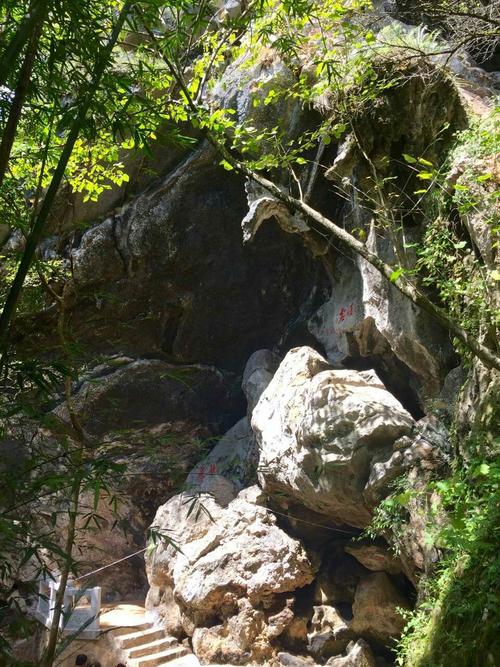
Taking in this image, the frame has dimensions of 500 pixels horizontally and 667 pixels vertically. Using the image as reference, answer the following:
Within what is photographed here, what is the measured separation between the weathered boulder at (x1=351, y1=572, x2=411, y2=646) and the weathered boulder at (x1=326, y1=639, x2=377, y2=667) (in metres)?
0.17

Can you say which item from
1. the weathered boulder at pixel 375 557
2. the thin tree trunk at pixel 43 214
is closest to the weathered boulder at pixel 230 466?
the weathered boulder at pixel 375 557

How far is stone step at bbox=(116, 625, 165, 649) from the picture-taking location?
796cm

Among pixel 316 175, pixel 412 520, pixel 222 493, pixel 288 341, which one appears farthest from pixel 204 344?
pixel 412 520

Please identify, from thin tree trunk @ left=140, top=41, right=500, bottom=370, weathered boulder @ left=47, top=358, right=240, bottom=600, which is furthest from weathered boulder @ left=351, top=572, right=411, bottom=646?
weathered boulder @ left=47, top=358, right=240, bottom=600

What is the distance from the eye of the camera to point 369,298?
7.02 meters

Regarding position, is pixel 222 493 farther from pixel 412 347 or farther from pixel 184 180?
pixel 184 180

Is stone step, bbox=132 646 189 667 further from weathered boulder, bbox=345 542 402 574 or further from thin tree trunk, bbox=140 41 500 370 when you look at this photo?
thin tree trunk, bbox=140 41 500 370

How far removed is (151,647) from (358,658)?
3.19 meters

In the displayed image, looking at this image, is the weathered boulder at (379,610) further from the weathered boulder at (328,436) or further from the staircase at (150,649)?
the staircase at (150,649)

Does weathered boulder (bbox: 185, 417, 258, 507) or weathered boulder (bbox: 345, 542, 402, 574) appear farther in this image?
weathered boulder (bbox: 185, 417, 258, 507)

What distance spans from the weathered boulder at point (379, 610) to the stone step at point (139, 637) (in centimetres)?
319

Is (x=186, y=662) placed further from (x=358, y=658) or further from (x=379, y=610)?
(x=379, y=610)

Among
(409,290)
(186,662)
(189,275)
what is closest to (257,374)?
(189,275)

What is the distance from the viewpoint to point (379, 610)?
21.4ft
